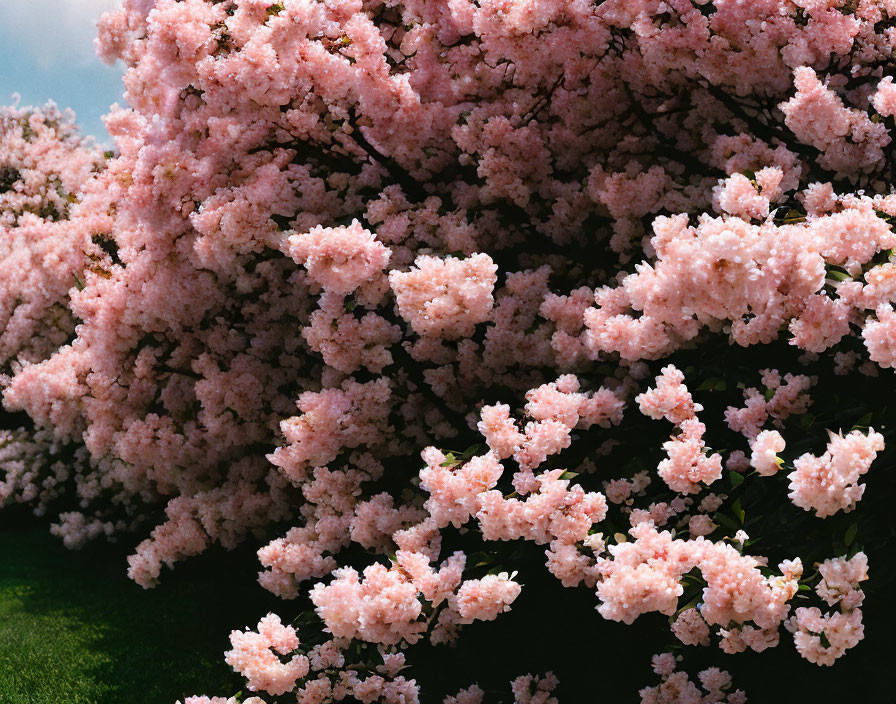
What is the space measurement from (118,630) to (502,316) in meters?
4.27

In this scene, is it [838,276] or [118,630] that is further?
[118,630]

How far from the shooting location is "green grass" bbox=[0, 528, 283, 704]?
566 centimetres

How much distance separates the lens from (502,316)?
4.52 metres

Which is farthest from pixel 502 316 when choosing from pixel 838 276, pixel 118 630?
pixel 118 630

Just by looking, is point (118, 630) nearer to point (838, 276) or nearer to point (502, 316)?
point (502, 316)

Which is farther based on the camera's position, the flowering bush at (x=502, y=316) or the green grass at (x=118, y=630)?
the green grass at (x=118, y=630)

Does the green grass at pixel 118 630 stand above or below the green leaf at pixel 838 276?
below

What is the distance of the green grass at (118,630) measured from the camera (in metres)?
5.66

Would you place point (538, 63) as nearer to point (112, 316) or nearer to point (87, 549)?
point (112, 316)

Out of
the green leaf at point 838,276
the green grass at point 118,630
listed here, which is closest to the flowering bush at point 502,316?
the green leaf at point 838,276

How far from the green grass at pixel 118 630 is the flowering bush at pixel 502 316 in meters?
0.75

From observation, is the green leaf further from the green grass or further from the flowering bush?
the green grass

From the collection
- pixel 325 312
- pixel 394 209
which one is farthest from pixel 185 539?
pixel 394 209

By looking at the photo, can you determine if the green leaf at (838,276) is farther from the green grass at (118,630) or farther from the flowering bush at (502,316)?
the green grass at (118,630)
